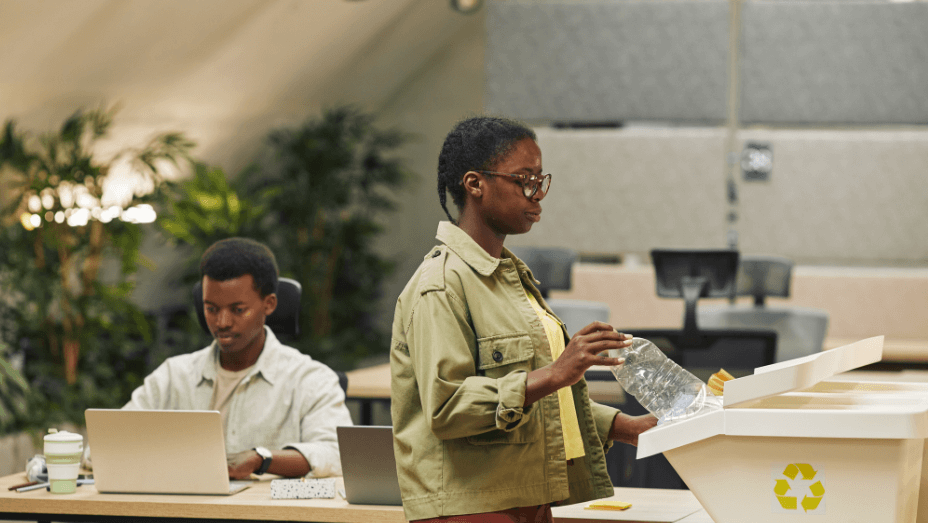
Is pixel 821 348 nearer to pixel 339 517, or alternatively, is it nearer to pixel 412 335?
pixel 339 517

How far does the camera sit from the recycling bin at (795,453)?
113 cm

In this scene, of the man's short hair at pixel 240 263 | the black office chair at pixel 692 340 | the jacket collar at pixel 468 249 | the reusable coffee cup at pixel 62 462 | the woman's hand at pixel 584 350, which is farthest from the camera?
the black office chair at pixel 692 340

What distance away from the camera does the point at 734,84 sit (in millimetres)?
4020

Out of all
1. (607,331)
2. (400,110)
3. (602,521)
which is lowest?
(602,521)

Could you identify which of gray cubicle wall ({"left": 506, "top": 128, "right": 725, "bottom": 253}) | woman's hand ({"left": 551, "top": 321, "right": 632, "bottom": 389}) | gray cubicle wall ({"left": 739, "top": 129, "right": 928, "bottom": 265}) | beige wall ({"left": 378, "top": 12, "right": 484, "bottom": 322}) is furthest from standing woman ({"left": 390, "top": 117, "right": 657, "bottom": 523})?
beige wall ({"left": 378, "top": 12, "right": 484, "bottom": 322})

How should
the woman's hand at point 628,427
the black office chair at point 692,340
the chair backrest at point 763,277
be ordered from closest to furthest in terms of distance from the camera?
the woman's hand at point 628,427 → the black office chair at point 692,340 → the chair backrest at point 763,277

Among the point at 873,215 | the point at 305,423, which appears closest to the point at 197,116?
the point at 873,215

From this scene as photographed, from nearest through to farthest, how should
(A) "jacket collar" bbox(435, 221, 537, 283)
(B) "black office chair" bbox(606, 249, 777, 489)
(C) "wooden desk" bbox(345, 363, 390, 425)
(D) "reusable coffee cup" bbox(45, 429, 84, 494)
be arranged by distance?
1. (A) "jacket collar" bbox(435, 221, 537, 283)
2. (D) "reusable coffee cup" bbox(45, 429, 84, 494)
3. (B) "black office chair" bbox(606, 249, 777, 489)
4. (C) "wooden desk" bbox(345, 363, 390, 425)

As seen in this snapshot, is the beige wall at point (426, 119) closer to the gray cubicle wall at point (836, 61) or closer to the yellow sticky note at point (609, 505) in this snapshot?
the gray cubicle wall at point (836, 61)

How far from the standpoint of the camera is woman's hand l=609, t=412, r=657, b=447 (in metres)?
1.37

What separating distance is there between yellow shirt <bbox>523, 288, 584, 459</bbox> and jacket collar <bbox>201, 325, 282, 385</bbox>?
2.82 ft

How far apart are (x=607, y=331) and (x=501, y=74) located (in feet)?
10.4

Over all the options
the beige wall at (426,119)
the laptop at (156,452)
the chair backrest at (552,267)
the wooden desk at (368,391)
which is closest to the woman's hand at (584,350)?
the laptop at (156,452)

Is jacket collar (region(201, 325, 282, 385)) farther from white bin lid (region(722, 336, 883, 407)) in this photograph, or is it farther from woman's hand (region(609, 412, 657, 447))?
white bin lid (region(722, 336, 883, 407))
